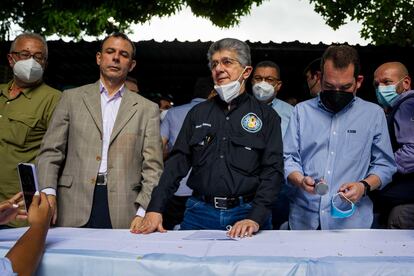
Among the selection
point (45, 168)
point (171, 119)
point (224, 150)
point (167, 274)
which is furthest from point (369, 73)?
point (167, 274)

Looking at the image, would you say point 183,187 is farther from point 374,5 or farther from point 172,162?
point 374,5

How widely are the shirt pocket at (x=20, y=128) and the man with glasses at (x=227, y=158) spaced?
44.3 inches

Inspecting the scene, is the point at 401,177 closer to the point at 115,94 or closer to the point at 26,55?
the point at 115,94

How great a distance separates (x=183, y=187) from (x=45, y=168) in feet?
4.15

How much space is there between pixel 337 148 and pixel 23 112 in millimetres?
2028

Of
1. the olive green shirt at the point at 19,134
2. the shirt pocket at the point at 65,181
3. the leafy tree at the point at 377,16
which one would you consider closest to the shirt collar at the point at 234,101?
the shirt pocket at the point at 65,181

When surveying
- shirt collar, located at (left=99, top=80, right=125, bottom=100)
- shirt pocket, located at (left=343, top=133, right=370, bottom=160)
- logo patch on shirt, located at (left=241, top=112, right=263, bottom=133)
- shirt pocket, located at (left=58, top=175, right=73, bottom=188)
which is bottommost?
shirt pocket, located at (left=58, top=175, right=73, bottom=188)

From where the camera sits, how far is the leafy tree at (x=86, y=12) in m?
10.5

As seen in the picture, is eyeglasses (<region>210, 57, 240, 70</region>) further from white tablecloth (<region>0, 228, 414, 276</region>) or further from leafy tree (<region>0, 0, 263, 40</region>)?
leafy tree (<region>0, 0, 263, 40</region>)

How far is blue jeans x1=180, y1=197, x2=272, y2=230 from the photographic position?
7.75 feet

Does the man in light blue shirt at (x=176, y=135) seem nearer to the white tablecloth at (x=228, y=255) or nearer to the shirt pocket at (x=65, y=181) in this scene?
the shirt pocket at (x=65, y=181)

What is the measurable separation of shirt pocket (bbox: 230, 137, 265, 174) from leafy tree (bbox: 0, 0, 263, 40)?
8.94 m

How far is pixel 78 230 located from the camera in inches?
90.2

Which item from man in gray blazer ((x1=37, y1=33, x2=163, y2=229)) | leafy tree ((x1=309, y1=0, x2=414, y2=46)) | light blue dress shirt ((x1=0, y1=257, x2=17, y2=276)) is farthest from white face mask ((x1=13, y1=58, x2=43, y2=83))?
leafy tree ((x1=309, y1=0, x2=414, y2=46))
